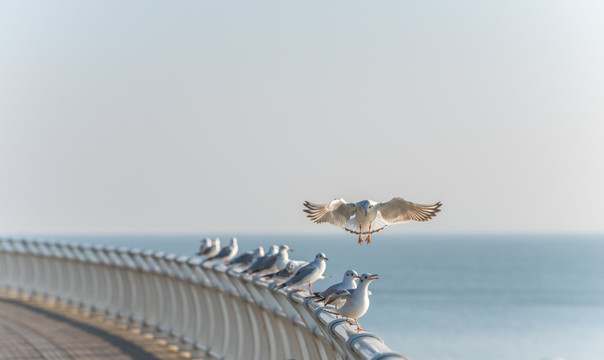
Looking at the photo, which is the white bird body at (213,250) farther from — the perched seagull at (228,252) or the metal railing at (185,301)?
the metal railing at (185,301)

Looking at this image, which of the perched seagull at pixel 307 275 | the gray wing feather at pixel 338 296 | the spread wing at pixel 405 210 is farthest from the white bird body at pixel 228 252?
the gray wing feather at pixel 338 296

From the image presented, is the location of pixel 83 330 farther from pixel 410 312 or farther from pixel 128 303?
pixel 410 312

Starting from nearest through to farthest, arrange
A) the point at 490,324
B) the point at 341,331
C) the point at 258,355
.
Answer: the point at 341,331, the point at 258,355, the point at 490,324

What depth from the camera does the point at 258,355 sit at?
10.7 meters

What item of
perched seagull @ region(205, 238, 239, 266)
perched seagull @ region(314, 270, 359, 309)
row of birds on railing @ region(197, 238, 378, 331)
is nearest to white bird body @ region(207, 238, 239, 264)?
perched seagull @ region(205, 238, 239, 266)

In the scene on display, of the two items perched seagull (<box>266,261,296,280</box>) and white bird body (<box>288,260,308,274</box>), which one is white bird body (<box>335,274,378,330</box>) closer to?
white bird body (<box>288,260,308,274</box>)

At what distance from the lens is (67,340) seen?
595 inches

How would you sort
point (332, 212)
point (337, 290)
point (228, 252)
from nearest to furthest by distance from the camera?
1. point (337, 290)
2. point (332, 212)
3. point (228, 252)

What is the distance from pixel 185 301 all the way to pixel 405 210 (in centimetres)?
304

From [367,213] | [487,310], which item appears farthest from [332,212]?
[487,310]

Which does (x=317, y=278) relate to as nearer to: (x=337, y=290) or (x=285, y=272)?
(x=285, y=272)

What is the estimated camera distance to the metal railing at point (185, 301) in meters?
8.14

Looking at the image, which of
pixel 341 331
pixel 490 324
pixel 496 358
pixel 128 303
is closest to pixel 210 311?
pixel 128 303

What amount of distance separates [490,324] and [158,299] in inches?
2983
